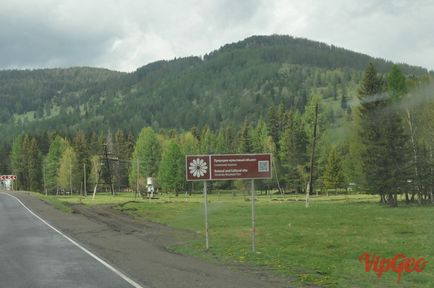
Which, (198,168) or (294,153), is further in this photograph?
(294,153)

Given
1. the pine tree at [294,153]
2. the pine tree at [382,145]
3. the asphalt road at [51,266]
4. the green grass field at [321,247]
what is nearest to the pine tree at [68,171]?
the pine tree at [294,153]

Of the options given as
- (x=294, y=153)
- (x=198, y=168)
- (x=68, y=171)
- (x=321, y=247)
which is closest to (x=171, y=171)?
(x=294, y=153)

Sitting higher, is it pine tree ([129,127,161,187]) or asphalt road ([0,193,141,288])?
pine tree ([129,127,161,187])

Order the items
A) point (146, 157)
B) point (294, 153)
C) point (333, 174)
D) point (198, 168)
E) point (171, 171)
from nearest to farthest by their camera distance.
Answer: point (198, 168) < point (333, 174) < point (294, 153) < point (171, 171) < point (146, 157)

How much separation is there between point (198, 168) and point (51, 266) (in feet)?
21.0

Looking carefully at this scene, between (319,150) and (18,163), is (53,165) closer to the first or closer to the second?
(18,163)

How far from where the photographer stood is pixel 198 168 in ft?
62.3

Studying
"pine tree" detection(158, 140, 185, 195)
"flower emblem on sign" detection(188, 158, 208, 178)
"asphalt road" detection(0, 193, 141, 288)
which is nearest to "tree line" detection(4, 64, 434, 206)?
"pine tree" detection(158, 140, 185, 195)

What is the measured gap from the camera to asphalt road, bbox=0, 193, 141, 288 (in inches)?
472

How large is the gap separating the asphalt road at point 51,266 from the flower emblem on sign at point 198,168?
4.54 m

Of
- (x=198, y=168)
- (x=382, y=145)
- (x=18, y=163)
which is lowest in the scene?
(x=198, y=168)

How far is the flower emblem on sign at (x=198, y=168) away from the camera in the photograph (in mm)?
18922

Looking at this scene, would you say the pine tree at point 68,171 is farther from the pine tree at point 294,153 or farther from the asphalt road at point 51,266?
the asphalt road at point 51,266

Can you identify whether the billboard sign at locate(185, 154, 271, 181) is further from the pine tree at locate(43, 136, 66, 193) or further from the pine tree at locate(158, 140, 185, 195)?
the pine tree at locate(43, 136, 66, 193)
